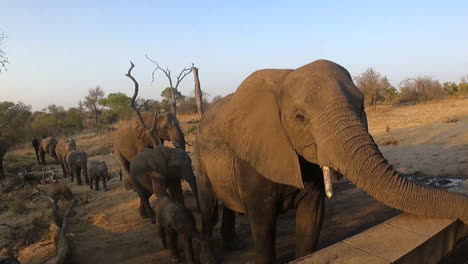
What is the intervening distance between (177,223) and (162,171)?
2.03 m

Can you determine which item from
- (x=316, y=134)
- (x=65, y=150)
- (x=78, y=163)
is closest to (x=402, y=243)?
(x=316, y=134)

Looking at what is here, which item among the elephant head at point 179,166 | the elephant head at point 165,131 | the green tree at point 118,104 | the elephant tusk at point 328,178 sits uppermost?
the green tree at point 118,104

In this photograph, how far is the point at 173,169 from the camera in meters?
7.05

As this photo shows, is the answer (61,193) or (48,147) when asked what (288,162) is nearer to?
(61,193)

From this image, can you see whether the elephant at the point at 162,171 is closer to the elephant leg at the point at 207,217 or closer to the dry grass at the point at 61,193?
the elephant leg at the point at 207,217

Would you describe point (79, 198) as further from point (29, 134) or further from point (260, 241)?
point (29, 134)

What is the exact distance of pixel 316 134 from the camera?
3.05 m

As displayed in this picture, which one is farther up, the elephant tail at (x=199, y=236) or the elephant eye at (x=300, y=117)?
the elephant eye at (x=300, y=117)

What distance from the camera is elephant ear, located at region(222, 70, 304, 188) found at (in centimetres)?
339

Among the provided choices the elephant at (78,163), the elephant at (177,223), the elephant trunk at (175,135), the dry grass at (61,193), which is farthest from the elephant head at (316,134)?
the elephant at (78,163)

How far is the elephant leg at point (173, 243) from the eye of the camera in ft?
17.7

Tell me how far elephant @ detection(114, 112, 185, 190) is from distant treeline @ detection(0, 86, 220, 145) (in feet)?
54.0

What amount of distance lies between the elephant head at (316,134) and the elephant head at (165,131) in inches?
216

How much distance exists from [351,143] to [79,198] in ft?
33.2
